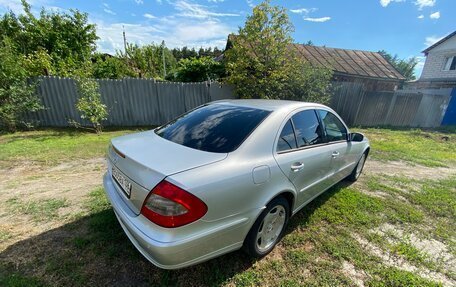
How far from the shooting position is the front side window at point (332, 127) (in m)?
3.11

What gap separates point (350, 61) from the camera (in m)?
16.9

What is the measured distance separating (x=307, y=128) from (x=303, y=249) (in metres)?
1.42

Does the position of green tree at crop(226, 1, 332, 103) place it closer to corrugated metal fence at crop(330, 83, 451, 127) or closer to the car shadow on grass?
corrugated metal fence at crop(330, 83, 451, 127)

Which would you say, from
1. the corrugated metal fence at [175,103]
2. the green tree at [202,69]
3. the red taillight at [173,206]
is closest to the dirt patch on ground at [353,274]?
the red taillight at [173,206]

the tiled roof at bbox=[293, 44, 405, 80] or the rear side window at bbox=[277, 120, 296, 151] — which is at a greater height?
the tiled roof at bbox=[293, 44, 405, 80]

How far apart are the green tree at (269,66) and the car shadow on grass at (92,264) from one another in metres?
7.64

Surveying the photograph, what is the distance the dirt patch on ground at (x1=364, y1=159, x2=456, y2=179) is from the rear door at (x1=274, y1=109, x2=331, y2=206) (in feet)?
9.61

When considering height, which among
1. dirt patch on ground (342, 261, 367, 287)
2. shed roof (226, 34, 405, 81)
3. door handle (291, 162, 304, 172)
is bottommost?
dirt patch on ground (342, 261, 367, 287)

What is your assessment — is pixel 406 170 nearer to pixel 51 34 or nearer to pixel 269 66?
pixel 269 66

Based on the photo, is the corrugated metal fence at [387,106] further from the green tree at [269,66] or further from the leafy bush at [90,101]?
the leafy bush at [90,101]

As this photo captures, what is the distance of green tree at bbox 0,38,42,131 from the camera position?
22.5 feet

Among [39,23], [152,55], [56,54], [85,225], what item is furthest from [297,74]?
[39,23]

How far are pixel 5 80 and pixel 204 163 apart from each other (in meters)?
8.69

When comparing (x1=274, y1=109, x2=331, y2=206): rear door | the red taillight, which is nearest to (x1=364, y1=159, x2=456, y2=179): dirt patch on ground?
(x1=274, y1=109, x2=331, y2=206): rear door
